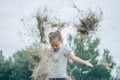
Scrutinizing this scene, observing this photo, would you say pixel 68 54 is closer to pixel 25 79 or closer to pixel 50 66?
pixel 50 66

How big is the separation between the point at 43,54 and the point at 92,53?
51.3 m

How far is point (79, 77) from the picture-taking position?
189 ft

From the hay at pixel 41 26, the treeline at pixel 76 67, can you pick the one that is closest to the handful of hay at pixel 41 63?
the hay at pixel 41 26

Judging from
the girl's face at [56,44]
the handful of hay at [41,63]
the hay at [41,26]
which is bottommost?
the handful of hay at [41,63]

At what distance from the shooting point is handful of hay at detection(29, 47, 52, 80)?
278 inches

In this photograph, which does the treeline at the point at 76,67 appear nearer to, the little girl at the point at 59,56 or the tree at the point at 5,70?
the tree at the point at 5,70

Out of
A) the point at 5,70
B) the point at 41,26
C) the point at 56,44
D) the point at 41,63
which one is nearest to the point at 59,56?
the point at 56,44

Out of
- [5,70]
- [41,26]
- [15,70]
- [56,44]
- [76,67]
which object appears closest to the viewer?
[56,44]

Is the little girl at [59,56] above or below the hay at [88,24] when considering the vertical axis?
below

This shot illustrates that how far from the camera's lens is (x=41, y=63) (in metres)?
7.42

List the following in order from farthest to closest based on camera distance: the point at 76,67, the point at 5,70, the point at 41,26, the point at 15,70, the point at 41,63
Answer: the point at 76,67 < the point at 15,70 < the point at 5,70 < the point at 41,26 < the point at 41,63

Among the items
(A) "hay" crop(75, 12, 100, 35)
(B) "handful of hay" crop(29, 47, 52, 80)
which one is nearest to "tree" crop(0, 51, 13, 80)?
(A) "hay" crop(75, 12, 100, 35)

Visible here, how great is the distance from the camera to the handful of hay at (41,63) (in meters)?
7.06

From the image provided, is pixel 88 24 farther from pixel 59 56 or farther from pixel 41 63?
pixel 59 56
